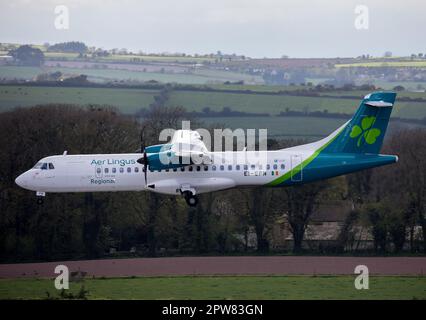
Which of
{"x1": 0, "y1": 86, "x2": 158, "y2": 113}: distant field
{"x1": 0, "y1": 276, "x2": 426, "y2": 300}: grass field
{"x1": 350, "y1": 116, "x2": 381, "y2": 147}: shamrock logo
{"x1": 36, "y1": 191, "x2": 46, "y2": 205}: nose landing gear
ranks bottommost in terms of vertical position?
{"x1": 0, "y1": 276, "x2": 426, "y2": 300}: grass field

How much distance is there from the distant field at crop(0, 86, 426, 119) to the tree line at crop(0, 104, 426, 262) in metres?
20.8

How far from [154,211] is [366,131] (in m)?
17.6

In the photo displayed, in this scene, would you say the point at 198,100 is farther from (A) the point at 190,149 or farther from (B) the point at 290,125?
(A) the point at 190,149

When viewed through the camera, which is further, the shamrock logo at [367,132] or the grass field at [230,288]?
the shamrock logo at [367,132]

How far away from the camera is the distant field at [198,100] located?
85.8 metres

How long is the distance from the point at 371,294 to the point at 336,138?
9.05 m

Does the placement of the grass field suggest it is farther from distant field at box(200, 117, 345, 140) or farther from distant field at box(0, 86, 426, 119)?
distant field at box(0, 86, 426, 119)

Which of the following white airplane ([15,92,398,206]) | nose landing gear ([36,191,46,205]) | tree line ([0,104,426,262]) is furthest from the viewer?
tree line ([0,104,426,262])

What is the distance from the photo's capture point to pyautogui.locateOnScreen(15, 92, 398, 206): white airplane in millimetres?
48875

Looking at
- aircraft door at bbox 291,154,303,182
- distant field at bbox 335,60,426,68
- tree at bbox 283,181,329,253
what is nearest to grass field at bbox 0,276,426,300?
aircraft door at bbox 291,154,303,182

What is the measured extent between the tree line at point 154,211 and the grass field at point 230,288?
9.48 meters

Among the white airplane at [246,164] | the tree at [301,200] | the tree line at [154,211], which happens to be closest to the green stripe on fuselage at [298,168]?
the white airplane at [246,164]

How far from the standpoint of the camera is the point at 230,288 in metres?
46.5

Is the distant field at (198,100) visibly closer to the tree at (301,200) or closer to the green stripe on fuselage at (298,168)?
the tree at (301,200)
